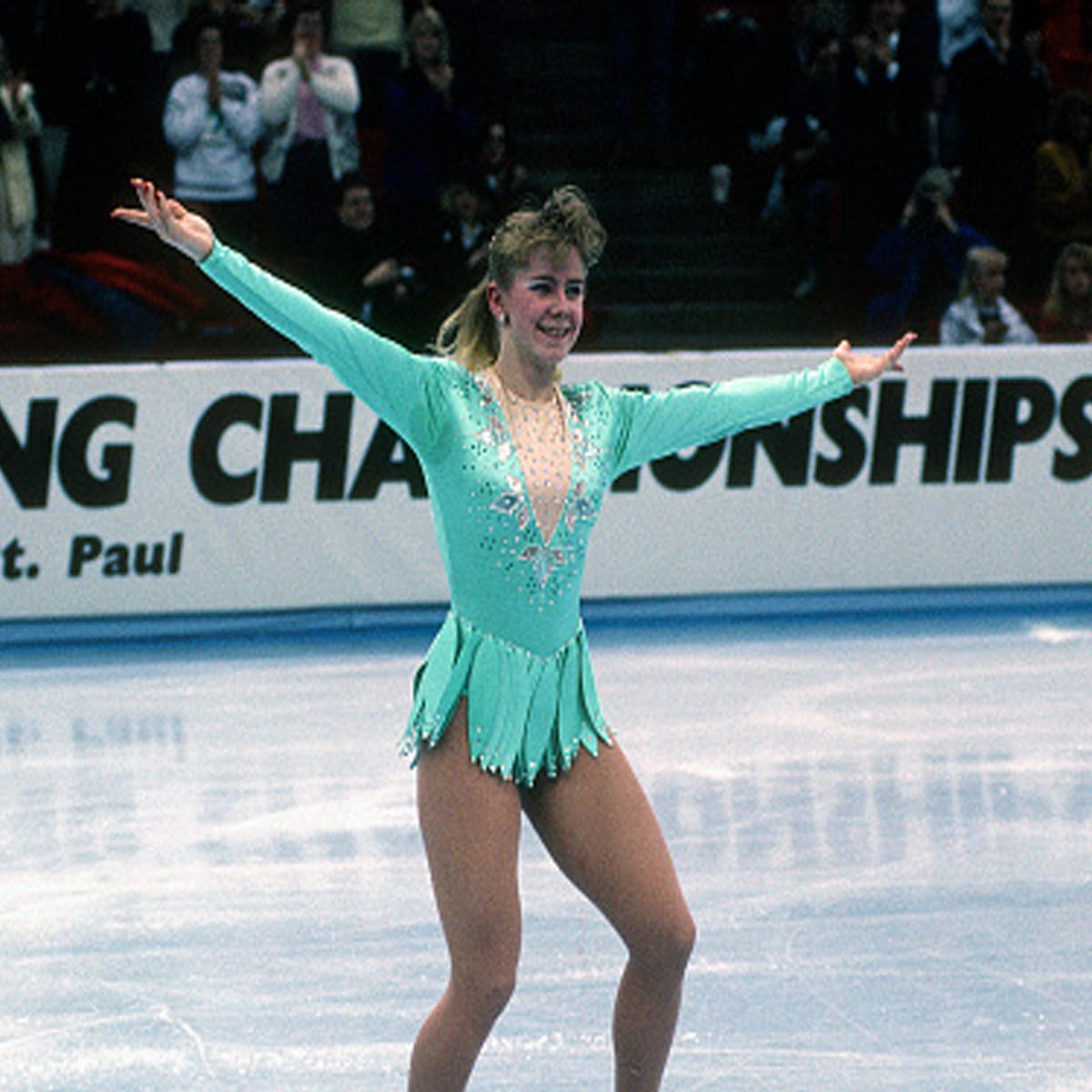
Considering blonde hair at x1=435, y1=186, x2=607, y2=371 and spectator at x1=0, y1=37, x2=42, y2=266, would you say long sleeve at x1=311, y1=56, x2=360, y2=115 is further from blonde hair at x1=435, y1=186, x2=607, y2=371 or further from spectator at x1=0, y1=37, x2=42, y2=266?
blonde hair at x1=435, y1=186, x2=607, y2=371

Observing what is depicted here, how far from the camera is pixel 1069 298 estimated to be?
10.7 m

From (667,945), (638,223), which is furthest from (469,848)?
(638,223)

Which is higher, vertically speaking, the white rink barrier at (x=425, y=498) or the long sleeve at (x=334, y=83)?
the long sleeve at (x=334, y=83)

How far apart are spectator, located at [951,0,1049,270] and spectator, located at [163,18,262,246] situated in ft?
13.9

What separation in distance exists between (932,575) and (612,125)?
562 cm

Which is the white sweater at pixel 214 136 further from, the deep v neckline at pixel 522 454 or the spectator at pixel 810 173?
the deep v neckline at pixel 522 454

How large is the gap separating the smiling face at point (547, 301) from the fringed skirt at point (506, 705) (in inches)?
20.1

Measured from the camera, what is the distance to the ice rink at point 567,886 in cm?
463

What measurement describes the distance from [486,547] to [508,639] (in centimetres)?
17

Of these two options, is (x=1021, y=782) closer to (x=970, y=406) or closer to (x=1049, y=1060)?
(x=1049, y=1060)

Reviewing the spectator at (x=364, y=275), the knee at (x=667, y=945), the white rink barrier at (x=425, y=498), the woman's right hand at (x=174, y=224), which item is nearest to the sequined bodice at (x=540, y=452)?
the woman's right hand at (x=174, y=224)

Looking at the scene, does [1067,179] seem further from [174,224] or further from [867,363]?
[174,224]

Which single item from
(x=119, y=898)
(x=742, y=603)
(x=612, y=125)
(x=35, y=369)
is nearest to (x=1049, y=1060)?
(x=119, y=898)

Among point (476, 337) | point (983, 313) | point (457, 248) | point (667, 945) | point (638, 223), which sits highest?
point (476, 337)
